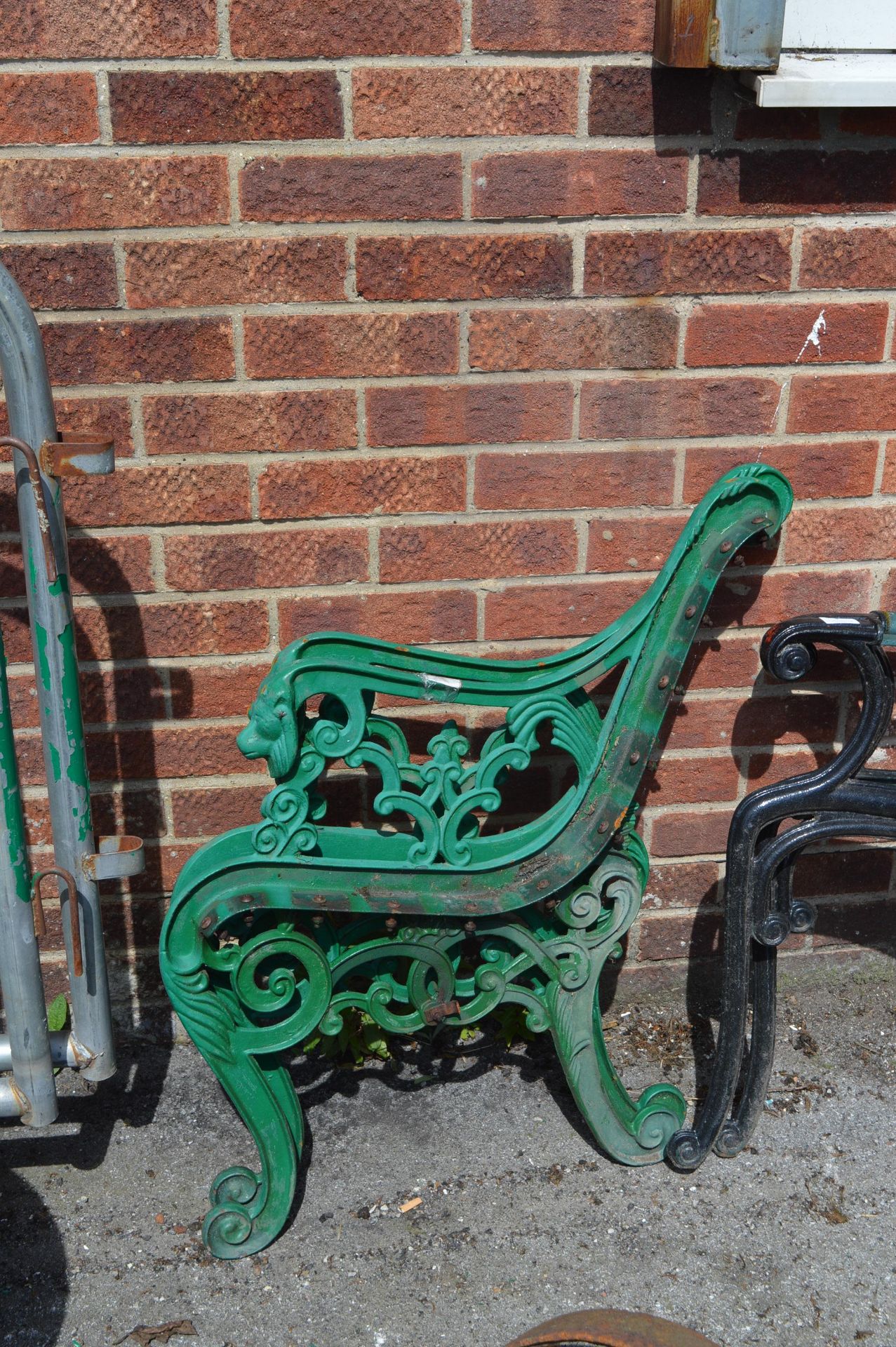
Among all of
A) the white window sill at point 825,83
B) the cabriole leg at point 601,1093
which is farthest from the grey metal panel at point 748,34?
the cabriole leg at point 601,1093

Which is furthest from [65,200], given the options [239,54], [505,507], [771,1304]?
[771,1304]

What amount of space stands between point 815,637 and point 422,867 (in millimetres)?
710

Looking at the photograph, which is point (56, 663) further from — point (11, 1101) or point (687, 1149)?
point (687, 1149)

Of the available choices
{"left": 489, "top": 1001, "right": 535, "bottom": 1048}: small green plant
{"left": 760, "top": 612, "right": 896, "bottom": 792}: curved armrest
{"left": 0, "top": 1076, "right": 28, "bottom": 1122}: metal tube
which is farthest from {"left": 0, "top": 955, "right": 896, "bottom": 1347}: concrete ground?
{"left": 760, "top": 612, "right": 896, "bottom": 792}: curved armrest

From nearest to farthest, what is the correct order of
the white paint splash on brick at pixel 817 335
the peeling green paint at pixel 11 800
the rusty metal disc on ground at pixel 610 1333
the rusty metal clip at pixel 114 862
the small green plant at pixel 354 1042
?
the rusty metal disc on ground at pixel 610 1333 → the peeling green paint at pixel 11 800 → the rusty metal clip at pixel 114 862 → the white paint splash on brick at pixel 817 335 → the small green plant at pixel 354 1042

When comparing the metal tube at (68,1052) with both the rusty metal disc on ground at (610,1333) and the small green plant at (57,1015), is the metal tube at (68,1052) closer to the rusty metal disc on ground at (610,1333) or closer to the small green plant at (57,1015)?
the small green plant at (57,1015)

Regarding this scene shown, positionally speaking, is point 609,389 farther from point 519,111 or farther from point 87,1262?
point 87,1262

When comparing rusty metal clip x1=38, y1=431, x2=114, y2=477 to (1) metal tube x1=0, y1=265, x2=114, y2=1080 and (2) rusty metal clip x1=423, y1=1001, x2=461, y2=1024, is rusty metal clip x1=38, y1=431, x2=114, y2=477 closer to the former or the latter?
(1) metal tube x1=0, y1=265, x2=114, y2=1080

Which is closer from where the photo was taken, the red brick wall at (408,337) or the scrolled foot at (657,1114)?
the red brick wall at (408,337)

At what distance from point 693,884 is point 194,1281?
1.16 metres

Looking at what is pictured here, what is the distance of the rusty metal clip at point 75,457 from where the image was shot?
1664mm

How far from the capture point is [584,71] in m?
1.91

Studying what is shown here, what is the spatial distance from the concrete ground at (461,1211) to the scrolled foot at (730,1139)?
0.10ft

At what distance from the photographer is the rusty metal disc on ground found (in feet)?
5.38
